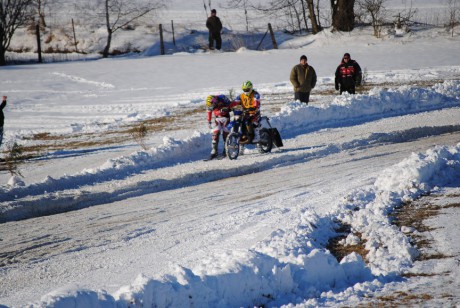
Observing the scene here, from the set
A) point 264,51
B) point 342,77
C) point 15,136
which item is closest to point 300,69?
point 342,77

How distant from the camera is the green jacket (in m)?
19.4

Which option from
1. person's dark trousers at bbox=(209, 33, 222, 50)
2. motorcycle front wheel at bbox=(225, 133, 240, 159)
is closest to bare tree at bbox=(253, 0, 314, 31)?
person's dark trousers at bbox=(209, 33, 222, 50)

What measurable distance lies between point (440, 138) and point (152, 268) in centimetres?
976

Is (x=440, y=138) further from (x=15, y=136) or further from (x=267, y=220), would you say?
(x=15, y=136)

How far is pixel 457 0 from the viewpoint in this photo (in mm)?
55062

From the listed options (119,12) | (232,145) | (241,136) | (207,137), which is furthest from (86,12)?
(232,145)

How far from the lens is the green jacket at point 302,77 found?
19422 mm

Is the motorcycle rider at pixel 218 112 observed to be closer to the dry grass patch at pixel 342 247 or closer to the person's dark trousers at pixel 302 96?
the person's dark trousers at pixel 302 96

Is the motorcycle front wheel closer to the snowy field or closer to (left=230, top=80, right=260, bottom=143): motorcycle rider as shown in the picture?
the snowy field

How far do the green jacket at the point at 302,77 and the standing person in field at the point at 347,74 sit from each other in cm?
144

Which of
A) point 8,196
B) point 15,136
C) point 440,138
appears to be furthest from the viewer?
point 15,136

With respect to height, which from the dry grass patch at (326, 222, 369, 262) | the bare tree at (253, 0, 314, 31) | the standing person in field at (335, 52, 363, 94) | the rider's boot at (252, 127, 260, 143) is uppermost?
the bare tree at (253, 0, 314, 31)

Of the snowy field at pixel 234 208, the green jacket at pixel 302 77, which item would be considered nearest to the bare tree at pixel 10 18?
the snowy field at pixel 234 208

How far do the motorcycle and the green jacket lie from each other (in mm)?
5230
